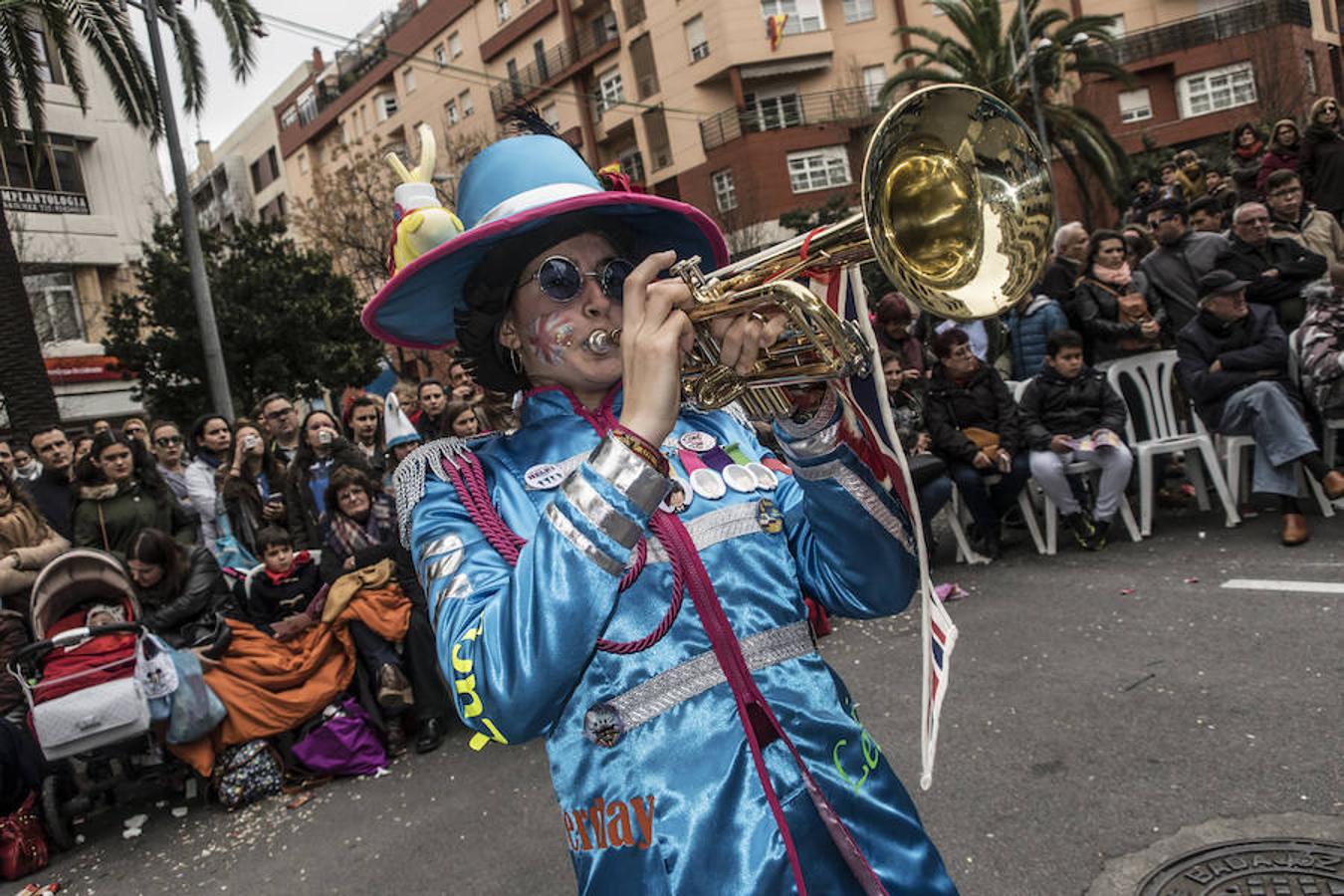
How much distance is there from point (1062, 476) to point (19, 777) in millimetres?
6429

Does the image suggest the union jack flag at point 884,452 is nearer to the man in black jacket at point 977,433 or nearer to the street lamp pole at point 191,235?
the man in black jacket at point 977,433

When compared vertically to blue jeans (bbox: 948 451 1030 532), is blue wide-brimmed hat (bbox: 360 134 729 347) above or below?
above

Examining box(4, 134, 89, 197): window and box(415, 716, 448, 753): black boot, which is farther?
box(4, 134, 89, 197): window

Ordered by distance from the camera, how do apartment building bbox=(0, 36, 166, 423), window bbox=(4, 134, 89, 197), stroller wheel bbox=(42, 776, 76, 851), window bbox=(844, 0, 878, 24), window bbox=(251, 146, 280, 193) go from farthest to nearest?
1. window bbox=(251, 146, 280, 193)
2. window bbox=(844, 0, 878, 24)
3. apartment building bbox=(0, 36, 166, 423)
4. window bbox=(4, 134, 89, 197)
5. stroller wheel bbox=(42, 776, 76, 851)

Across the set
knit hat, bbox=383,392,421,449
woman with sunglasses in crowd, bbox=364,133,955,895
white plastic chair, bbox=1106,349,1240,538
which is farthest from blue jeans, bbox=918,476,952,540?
woman with sunglasses in crowd, bbox=364,133,955,895

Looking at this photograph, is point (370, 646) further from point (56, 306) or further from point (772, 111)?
point (772, 111)

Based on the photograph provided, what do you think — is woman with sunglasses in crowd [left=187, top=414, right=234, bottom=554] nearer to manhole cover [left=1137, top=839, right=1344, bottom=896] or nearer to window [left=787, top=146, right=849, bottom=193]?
manhole cover [left=1137, top=839, right=1344, bottom=896]

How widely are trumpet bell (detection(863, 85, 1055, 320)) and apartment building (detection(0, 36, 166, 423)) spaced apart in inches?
1047

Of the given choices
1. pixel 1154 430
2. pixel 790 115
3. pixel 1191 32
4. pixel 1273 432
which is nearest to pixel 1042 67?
pixel 790 115

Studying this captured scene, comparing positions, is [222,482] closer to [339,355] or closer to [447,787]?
[447,787]

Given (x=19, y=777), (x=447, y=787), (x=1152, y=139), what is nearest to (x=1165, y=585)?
(x=447, y=787)

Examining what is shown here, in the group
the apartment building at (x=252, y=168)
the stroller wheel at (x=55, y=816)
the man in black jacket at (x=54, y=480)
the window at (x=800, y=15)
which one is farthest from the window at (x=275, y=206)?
the stroller wheel at (x=55, y=816)

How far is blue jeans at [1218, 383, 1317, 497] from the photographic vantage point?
232 inches

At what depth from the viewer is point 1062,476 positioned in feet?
21.4
